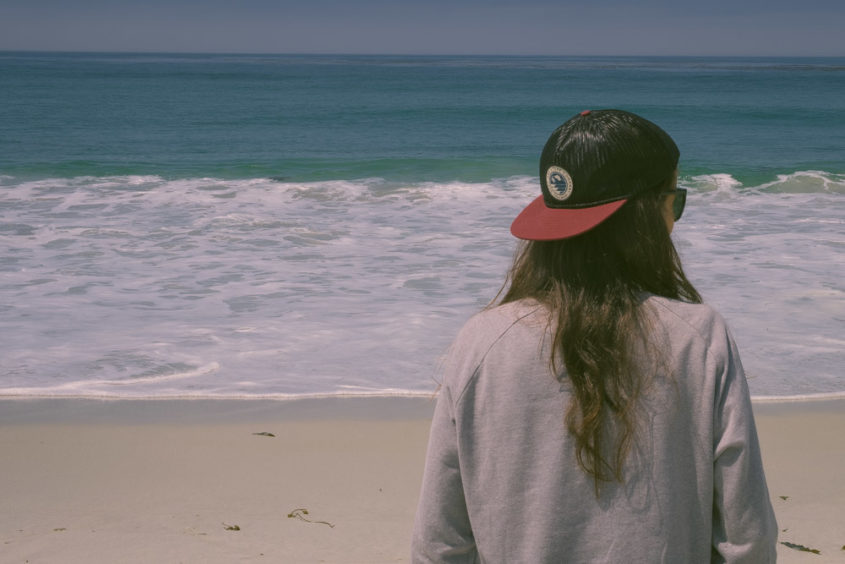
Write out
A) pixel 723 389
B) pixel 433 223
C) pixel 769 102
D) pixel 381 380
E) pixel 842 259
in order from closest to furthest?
pixel 723 389
pixel 381 380
pixel 842 259
pixel 433 223
pixel 769 102

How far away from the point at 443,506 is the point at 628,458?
0.29 metres

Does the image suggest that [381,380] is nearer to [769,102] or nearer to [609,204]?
[609,204]

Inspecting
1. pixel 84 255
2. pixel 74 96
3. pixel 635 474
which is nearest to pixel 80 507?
pixel 635 474

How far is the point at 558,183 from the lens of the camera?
133cm

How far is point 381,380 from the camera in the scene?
218 inches

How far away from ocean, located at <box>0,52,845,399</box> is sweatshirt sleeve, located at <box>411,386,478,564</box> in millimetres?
1386

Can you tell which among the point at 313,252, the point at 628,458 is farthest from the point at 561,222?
the point at 313,252

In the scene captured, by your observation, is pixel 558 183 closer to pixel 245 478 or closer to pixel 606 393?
pixel 606 393

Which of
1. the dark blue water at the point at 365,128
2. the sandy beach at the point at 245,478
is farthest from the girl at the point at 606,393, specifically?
the dark blue water at the point at 365,128

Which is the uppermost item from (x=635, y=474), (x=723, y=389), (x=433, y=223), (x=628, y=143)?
(x=628, y=143)

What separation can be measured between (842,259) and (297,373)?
5889 mm

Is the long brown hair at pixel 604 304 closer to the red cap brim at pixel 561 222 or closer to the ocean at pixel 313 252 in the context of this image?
the red cap brim at pixel 561 222

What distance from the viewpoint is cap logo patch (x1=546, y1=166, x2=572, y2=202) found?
4.31ft

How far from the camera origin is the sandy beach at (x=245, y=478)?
351 centimetres
